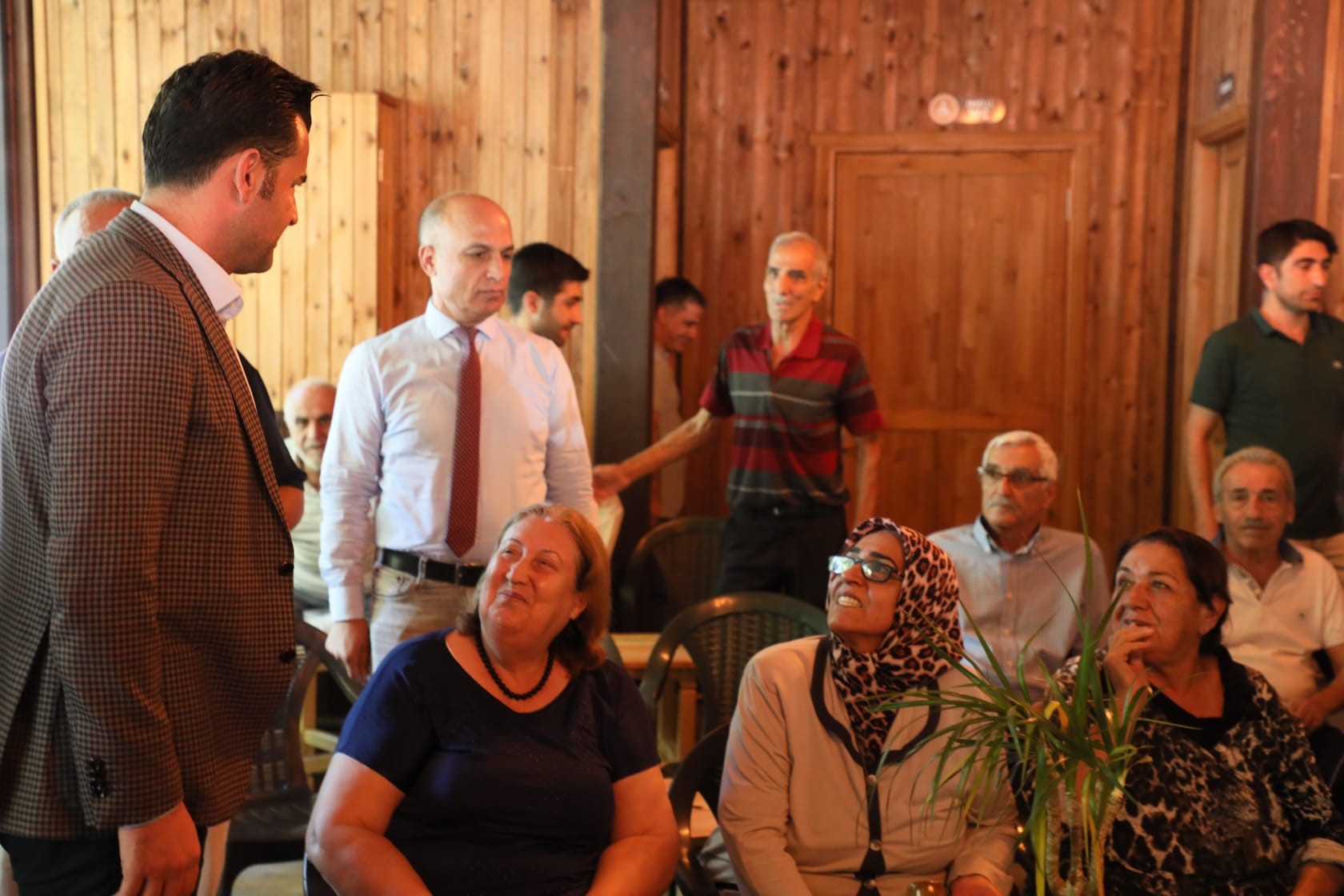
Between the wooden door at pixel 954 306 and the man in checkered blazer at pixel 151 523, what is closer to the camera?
the man in checkered blazer at pixel 151 523

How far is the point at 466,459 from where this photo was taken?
329 centimetres

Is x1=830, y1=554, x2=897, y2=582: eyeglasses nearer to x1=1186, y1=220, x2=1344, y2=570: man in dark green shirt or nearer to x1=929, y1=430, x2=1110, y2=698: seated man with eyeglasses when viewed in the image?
x1=929, y1=430, x2=1110, y2=698: seated man with eyeglasses

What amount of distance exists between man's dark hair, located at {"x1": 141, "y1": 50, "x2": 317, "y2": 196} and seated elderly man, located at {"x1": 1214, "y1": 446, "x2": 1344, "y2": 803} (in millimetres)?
2696

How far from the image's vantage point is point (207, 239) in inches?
68.4

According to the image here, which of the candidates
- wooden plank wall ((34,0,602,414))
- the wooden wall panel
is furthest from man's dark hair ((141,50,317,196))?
the wooden wall panel

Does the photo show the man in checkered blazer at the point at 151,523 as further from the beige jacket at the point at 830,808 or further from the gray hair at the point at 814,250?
the gray hair at the point at 814,250

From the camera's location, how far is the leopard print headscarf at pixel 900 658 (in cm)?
255

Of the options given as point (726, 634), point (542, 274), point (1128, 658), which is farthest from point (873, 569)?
point (542, 274)

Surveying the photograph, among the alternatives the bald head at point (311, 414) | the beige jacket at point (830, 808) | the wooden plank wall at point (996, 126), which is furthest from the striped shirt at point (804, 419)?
the wooden plank wall at point (996, 126)

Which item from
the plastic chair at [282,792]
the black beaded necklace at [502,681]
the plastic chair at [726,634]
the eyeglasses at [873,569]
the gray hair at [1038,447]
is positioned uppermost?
the gray hair at [1038,447]

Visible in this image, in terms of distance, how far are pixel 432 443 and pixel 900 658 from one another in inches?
50.5

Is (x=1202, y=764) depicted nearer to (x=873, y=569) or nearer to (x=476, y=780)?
(x=873, y=569)

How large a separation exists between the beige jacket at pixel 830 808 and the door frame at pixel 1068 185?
186 inches

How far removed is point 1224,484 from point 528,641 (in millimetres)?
2129
